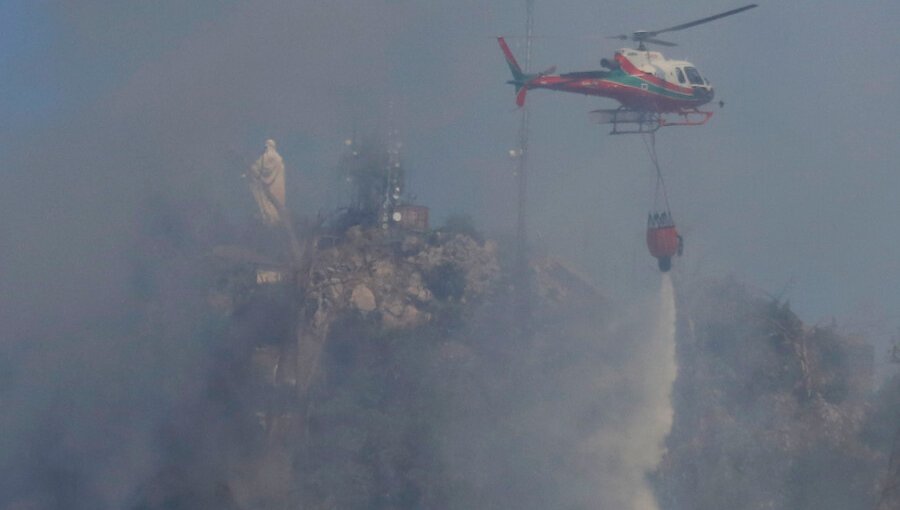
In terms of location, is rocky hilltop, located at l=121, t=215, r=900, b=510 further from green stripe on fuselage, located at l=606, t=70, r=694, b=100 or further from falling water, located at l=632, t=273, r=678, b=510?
green stripe on fuselage, located at l=606, t=70, r=694, b=100

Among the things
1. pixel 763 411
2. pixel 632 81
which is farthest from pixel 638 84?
pixel 763 411

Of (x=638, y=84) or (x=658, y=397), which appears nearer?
(x=638, y=84)

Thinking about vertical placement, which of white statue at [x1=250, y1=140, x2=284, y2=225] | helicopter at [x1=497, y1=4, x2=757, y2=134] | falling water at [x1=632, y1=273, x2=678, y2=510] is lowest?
falling water at [x1=632, y1=273, x2=678, y2=510]

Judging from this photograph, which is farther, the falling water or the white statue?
the white statue

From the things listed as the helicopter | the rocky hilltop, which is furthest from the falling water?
the helicopter

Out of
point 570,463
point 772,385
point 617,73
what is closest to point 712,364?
point 772,385

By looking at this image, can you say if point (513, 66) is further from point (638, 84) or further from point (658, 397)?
point (658, 397)
